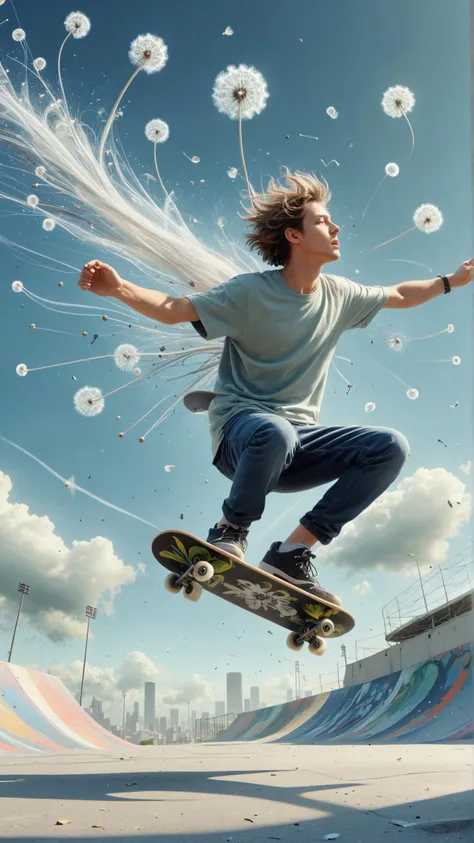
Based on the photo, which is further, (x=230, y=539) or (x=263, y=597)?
(x=263, y=597)

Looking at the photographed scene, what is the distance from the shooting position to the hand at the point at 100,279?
3.58 meters

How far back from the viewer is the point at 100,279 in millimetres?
3662

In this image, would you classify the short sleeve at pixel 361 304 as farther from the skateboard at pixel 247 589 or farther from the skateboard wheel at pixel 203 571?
the skateboard wheel at pixel 203 571

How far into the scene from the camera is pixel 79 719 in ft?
85.9

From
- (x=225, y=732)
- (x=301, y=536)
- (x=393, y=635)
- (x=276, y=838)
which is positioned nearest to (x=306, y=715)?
(x=393, y=635)

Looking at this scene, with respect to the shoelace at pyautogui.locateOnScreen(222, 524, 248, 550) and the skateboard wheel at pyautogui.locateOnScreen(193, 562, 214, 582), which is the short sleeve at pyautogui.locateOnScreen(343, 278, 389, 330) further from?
the skateboard wheel at pyautogui.locateOnScreen(193, 562, 214, 582)

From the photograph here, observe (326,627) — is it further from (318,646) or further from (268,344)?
(268,344)

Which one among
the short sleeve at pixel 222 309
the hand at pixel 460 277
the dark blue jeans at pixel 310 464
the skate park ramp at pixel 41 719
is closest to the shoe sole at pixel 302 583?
the dark blue jeans at pixel 310 464

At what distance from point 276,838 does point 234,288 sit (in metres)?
3.22

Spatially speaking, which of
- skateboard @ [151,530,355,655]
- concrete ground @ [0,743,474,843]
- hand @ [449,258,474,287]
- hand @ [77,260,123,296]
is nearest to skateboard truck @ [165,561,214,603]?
skateboard @ [151,530,355,655]

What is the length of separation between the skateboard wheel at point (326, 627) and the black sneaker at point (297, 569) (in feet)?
0.51

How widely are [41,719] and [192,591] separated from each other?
21647 mm

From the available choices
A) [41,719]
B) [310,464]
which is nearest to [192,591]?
[310,464]

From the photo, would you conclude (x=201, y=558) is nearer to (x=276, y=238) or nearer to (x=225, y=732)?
(x=276, y=238)
